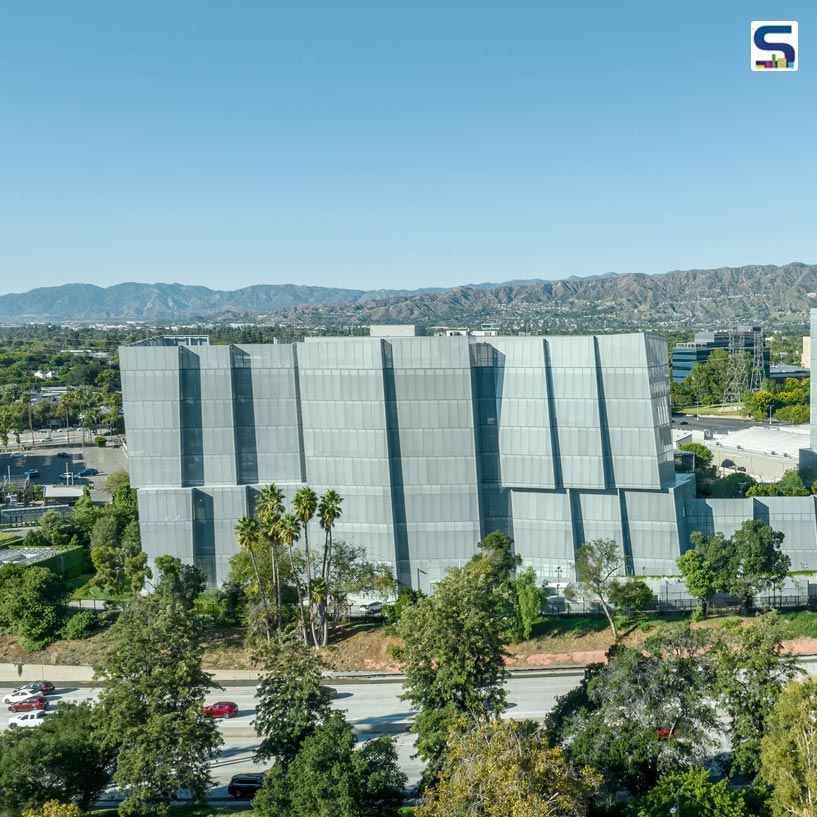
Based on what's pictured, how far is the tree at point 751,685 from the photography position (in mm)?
36125

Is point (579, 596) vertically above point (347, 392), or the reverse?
point (347, 392)

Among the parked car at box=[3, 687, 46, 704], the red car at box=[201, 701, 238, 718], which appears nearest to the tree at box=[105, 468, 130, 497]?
the parked car at box=[3, 687, 46, 704]

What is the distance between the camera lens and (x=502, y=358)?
65.1 metres

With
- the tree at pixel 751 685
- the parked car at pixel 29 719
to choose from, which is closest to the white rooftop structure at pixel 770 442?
the tree at pixel 751 685

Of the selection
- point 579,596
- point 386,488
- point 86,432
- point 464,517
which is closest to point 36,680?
point 386,488

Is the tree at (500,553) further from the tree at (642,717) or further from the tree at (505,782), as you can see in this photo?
the tree at (505,782)

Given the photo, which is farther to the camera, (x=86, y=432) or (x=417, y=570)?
(x=86, y=432)

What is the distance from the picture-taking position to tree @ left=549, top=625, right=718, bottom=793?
35.4 meters

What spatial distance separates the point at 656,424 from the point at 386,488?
806 inches

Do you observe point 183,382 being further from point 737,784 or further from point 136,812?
point 737,784

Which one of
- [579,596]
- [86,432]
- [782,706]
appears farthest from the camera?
[86,432]

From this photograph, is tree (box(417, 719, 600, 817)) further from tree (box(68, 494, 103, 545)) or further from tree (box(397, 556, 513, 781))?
tree (box(68, 494, 103, 545))

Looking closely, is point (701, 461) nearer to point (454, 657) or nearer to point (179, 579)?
point (179, 579)

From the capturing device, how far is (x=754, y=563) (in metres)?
56.4
